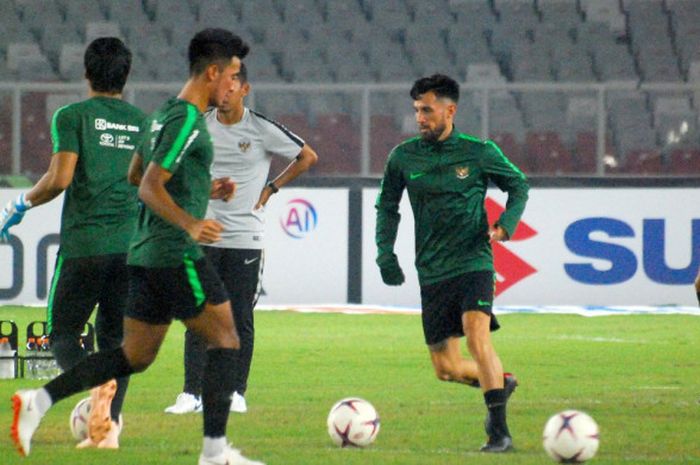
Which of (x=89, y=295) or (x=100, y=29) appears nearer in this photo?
(x=89, y=295)

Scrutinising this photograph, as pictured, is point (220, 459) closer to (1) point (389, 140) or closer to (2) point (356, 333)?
(2) point (356, 333)

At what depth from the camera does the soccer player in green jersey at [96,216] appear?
312 inches

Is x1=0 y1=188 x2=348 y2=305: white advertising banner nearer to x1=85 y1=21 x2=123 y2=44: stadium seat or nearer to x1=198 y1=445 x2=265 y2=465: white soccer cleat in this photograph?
x1=85 y1=21 x2=123 y2=44: stadium seat

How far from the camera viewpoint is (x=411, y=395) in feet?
35.4

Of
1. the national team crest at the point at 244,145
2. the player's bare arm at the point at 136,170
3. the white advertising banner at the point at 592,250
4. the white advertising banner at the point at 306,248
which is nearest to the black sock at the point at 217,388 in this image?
the player's bare arm at the point at 136,170

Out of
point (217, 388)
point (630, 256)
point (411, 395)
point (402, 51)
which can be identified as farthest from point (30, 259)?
point (217, 388)

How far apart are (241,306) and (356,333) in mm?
6309

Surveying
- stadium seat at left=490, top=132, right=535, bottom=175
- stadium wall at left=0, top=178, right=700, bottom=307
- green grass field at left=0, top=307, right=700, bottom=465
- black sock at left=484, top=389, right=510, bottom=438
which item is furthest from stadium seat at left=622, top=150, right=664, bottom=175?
black sock at left=484, top=389, right=510, bottom=438

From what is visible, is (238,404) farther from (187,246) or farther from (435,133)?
(187,246)

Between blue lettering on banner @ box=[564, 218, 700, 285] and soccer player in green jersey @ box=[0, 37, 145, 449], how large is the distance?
449 inches

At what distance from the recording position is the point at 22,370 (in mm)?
11789

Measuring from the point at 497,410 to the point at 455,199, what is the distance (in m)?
1.27

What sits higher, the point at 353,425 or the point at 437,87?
the point at 437,87

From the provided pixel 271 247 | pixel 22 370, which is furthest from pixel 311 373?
pixel 271 247
